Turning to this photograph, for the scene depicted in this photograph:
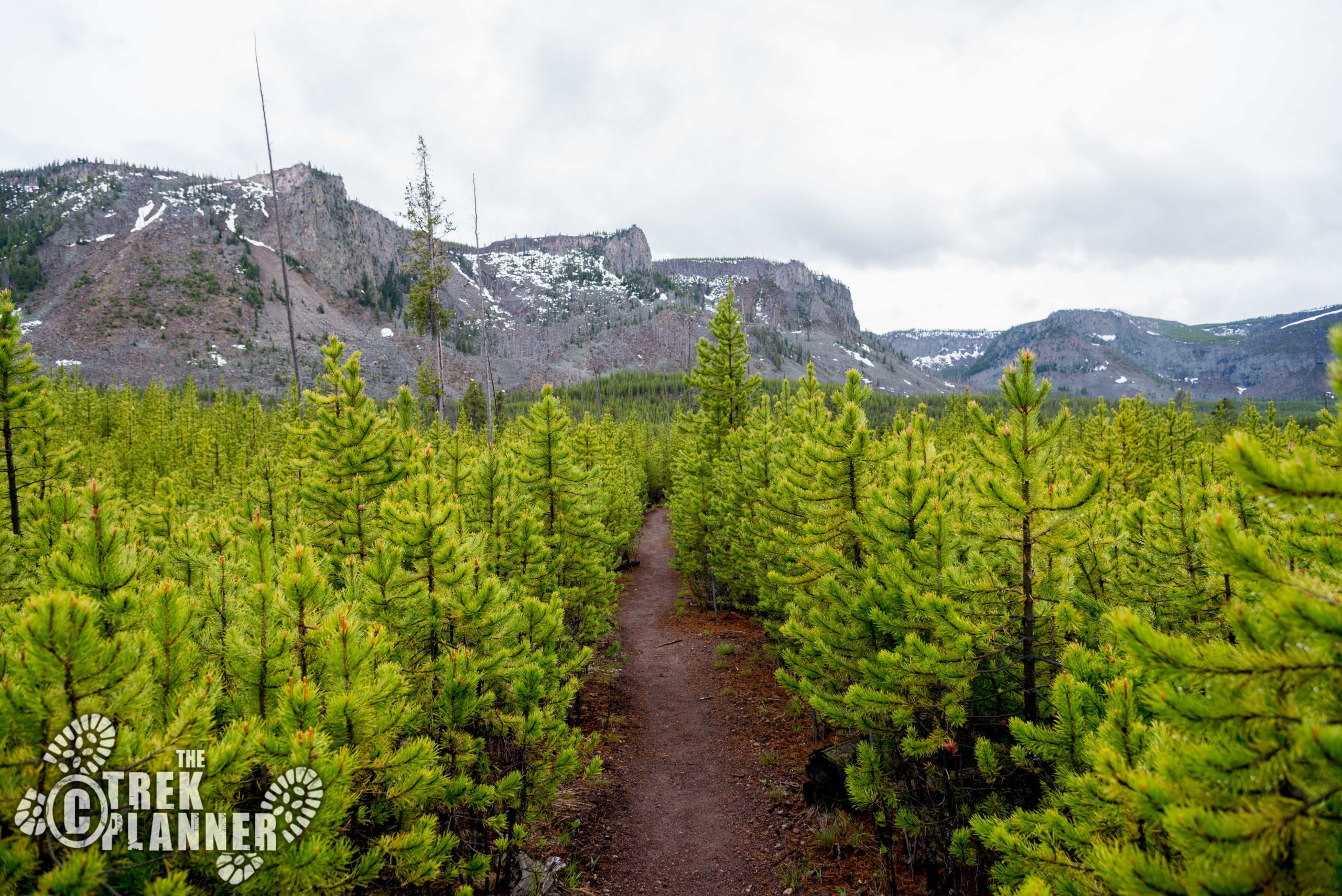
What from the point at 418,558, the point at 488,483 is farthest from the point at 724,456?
the point at 418,558

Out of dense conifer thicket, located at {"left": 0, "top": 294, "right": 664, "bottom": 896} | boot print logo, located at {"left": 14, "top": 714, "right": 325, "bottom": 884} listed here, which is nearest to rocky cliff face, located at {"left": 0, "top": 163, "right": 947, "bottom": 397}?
dense conifer thicket, located at {"left": 0, "top": 294, "right": 664, "bottom": 896}

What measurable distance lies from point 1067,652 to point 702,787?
7430mm

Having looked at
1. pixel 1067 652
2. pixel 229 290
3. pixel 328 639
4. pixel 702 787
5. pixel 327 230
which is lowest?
pixel 702 787

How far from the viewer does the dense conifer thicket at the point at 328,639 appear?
7.52ft

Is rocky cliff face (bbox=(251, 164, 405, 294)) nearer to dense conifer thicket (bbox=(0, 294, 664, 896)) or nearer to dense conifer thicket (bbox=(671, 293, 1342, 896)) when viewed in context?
dense conifer thicket (bbox=(0, 294, 664, 896))

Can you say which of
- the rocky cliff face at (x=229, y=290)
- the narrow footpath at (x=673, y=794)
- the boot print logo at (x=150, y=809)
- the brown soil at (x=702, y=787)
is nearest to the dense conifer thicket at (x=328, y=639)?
the boot print logo at (x=150, y=809)

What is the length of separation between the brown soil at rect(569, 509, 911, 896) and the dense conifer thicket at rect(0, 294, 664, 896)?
926 millimetres

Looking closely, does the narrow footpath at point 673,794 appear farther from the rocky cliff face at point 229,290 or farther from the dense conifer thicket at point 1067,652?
the rocky cliff face at point 229,290

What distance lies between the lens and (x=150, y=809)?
2426 millimetres

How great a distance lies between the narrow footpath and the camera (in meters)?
7.55

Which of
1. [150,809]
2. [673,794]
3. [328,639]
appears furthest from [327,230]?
[150,809]

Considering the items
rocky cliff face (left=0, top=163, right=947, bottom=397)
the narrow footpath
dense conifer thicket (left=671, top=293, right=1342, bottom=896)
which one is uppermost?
Answer: rocky cliff face (left=0, top=163, right=947, bottom=397)

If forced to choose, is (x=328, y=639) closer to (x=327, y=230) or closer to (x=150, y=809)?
(x=150, y=809)

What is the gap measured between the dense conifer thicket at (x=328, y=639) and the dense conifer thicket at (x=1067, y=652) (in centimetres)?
342
